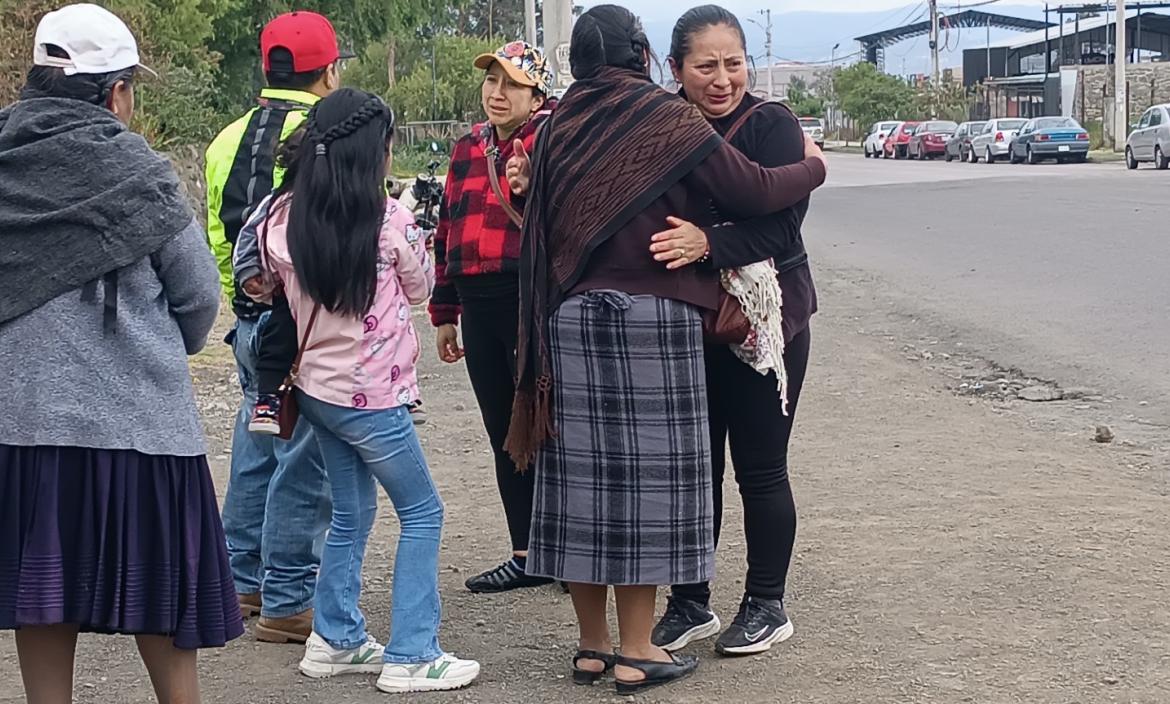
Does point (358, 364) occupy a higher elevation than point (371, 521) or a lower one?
higher

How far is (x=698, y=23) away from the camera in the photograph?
14.3 feet

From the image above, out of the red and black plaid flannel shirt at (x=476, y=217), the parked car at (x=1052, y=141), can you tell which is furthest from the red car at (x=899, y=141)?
the red and black plaid flannel shirt at (x=476, y=217)

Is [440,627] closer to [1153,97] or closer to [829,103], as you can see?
[1153,97]

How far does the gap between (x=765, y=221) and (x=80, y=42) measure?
1871 mm

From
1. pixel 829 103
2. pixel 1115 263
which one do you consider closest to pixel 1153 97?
pixel 829 103

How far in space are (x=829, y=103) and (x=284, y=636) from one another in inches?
3391

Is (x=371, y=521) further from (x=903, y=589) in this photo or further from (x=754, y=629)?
(x=903, y=589)

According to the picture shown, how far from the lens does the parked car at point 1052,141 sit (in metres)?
41.5

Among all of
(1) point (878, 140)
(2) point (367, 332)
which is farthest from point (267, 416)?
(1) point (878, 140)

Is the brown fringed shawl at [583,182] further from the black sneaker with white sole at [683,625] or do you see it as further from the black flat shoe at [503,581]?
the black flat shoe at [503,581]

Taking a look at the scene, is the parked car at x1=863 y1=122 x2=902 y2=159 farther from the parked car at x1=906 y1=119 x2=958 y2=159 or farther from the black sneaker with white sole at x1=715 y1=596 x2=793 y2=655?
the black sneaker with white sole at x1=715 y1=596 x2=793 y2=655

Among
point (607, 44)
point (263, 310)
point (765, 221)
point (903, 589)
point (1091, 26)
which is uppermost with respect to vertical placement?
point (1091, 26)

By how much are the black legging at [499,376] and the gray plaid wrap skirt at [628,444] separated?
0.80m

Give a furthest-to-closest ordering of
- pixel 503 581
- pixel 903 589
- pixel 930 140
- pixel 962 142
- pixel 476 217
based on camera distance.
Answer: pixel 930 140, pixel 962 142, pixel 503 581, pixel 903 589, pixel 476 217
